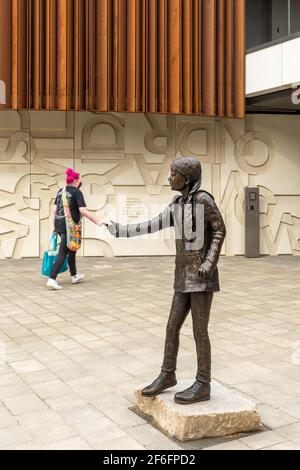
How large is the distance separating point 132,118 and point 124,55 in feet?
5.32

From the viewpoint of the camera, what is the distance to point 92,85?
11.9m

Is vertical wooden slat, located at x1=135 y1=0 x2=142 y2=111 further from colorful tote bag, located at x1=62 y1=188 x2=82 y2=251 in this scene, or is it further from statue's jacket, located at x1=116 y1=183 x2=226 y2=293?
statue's jacket, located at x1=116 y1=183 x2=226 y2=293

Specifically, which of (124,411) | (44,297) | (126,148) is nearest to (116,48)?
(126,148)

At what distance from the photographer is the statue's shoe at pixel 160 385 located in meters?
4.05

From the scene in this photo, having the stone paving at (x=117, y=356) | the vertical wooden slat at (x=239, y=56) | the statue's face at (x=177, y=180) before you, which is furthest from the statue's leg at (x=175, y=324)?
the vertical wooden slat at (x=239, y=56)

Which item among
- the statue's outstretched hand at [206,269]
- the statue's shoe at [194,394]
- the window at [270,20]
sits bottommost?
the statue's shoe at [194,394]

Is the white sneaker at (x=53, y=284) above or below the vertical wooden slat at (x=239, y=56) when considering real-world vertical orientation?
below

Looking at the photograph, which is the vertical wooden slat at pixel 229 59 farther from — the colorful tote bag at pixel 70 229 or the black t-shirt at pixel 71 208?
the colorful tote bag at pixel 70 229

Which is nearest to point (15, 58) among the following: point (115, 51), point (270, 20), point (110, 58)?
point (110, 58)

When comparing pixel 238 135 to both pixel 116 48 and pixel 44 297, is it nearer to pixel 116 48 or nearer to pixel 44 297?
pixel 116 48

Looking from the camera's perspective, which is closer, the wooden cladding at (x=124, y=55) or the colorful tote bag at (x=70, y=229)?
the colorful tote bag at (x=70, y=229)

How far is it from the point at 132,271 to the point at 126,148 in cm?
321

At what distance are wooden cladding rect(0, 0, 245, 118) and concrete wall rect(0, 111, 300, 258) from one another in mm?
1095

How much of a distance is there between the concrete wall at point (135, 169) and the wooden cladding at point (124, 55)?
1.09m
